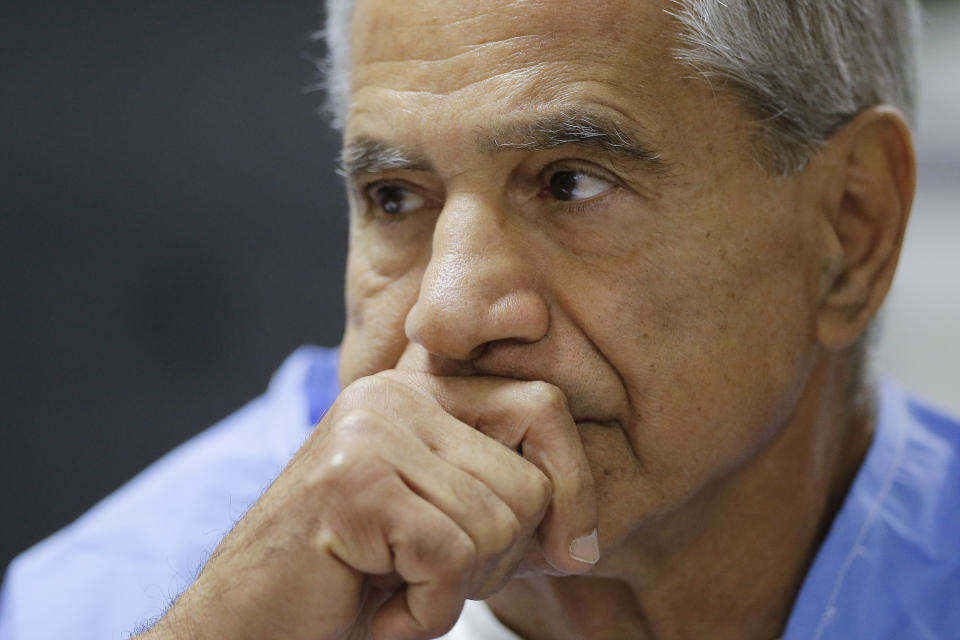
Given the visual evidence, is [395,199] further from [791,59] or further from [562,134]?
[791,59]

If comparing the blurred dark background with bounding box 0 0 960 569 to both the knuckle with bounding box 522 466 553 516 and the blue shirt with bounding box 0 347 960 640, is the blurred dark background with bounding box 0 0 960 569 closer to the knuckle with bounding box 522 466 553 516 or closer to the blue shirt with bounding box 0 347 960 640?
the blue shirt with bounding box 0 347 960 640

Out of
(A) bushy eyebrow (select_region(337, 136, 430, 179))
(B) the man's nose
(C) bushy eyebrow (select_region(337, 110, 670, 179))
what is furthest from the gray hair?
(B) the man's nose

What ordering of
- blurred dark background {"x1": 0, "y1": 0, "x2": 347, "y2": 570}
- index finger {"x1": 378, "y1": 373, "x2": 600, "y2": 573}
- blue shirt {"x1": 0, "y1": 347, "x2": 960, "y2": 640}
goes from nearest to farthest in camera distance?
index finger {"x1": 378, "y1": 373, "x2": 600, "y2": 573}
blue shirt {"x1": 0, "y1": 347, "x2": 960, "y2": 640}
blurred dark background {"x1": 0, "y1": 0, "x2": 347, "y2": 570}

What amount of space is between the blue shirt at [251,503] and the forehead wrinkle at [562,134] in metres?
0.72

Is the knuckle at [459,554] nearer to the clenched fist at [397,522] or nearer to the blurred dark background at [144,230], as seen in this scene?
the clenched fist at [397,522]

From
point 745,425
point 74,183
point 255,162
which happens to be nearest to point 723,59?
point 745,425

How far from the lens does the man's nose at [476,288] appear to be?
1.40m

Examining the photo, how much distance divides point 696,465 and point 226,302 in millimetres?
2153

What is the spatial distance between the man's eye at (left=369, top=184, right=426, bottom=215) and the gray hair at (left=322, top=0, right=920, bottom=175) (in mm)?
288

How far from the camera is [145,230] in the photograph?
328 centimetres

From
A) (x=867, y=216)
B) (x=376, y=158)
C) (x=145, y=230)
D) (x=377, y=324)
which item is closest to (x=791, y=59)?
(x=867, y=216)

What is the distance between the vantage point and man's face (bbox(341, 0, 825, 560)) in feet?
4.74

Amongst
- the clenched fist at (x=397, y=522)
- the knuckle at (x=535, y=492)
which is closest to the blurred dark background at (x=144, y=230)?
the clenched fist at (x=397, y=522)

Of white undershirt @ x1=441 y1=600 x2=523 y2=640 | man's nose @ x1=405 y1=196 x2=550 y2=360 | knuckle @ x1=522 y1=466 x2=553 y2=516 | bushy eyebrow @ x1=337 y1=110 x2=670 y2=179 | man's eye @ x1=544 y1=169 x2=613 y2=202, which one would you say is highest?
bushy eyebrow @ x1=337 y1=110 x2=670 y2=179
